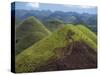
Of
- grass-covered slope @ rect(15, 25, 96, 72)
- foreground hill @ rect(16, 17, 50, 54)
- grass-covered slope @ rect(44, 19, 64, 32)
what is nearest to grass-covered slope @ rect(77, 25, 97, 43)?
grass-covered slope @ rect(15, 25, 96, 72)

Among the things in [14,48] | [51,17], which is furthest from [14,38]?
[51,17]

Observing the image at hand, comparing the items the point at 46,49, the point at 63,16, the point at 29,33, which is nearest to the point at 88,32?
the point at 63,16

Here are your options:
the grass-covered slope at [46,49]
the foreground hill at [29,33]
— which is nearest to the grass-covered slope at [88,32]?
the grass-covered slope at [46,49]

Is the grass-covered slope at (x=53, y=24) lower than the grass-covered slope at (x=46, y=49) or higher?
higher

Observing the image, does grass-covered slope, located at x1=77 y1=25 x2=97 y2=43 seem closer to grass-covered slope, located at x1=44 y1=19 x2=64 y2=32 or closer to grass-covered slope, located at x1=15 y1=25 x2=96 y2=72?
grass-covered slope, located at x1=15 y1=25 x2=96 y2=72

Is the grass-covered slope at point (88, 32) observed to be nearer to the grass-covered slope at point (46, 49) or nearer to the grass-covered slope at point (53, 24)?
the grass-covered slope at point (46, 49)
